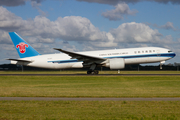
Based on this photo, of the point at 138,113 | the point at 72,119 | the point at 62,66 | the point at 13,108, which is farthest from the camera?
the point at 62,66

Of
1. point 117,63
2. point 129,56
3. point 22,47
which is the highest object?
point 22,47

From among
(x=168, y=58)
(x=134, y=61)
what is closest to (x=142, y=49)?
(x=134, y=61)

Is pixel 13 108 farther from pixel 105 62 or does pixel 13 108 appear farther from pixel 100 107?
pixel 105 62

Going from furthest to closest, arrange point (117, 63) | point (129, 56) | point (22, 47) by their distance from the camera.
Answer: point (22, 47)
point (129, 56)
point (117, 63)

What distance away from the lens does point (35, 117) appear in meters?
9.02

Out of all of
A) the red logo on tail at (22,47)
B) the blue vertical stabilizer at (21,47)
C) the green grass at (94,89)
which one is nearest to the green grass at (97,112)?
the green grass at (94,89)

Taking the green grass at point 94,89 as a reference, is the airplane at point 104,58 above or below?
above

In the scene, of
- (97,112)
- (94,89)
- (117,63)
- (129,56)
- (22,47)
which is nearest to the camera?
(97,112)

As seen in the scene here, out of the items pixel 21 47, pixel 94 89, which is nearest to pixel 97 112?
pixel 94 89

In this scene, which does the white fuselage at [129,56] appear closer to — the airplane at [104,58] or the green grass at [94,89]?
the airplane at [104,58]

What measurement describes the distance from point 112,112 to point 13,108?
16.6 ft

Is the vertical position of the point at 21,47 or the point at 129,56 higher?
the point at 21,47

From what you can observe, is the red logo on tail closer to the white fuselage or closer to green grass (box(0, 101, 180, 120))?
the white fuselage

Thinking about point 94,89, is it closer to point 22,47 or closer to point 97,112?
point 97,112
